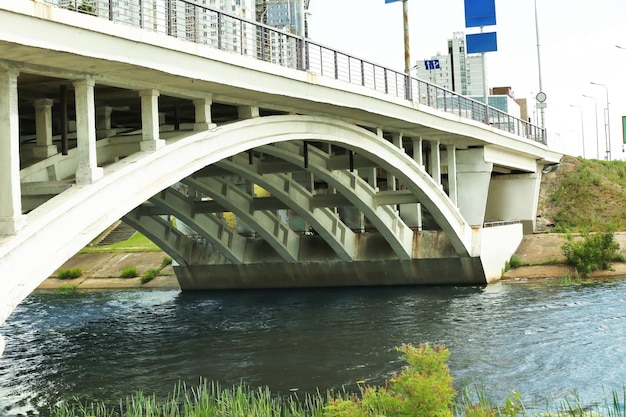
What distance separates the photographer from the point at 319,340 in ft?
85.5

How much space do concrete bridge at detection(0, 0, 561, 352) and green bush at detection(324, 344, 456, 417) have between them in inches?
247

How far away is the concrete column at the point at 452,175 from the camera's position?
3841cm

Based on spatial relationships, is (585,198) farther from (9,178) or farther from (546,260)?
(9,178)

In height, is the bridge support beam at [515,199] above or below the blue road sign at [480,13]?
below

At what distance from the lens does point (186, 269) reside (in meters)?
45.3

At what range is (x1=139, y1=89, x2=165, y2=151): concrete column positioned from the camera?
18.2 m

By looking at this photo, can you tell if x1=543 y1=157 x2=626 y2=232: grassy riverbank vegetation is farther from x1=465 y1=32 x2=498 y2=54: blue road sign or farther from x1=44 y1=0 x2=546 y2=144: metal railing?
x1=44 y1=0 x2=546 y2=144: metal railing

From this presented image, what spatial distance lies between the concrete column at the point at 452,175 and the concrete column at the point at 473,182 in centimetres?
205

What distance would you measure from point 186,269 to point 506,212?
63.6 feet

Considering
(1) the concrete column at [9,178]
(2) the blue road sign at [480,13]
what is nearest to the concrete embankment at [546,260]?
(2) the blue road sign at [480,13]

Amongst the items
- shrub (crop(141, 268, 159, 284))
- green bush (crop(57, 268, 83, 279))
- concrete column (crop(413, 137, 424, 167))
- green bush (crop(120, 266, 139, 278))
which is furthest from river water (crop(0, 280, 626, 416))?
green bush (crop(57, 268, 83, 279))

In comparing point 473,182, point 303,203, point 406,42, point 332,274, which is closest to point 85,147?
point 303,203

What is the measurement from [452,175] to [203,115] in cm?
1977

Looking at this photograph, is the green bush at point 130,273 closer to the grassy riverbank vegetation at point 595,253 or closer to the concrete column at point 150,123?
the grassy riverbank vegetation at point 595,253
